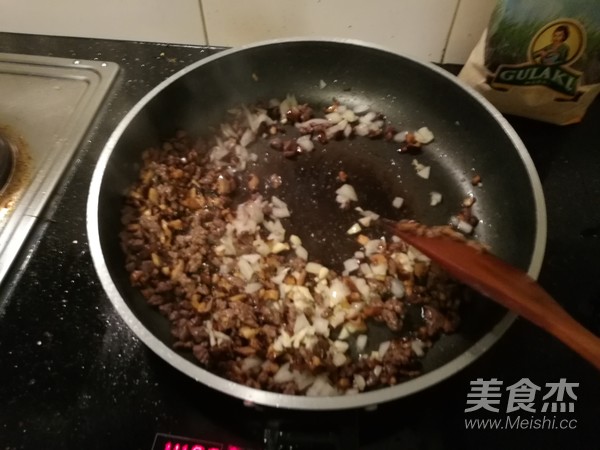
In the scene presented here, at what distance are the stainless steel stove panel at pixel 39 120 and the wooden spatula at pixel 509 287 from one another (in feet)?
2.49

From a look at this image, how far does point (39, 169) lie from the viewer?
1.09 metres

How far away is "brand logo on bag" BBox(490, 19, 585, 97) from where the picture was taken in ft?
3.18

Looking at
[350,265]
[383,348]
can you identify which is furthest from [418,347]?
[350,265]

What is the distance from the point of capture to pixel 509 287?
29.4 inches

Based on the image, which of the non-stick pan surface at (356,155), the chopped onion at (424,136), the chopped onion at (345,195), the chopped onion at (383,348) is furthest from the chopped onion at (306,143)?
the chopped onion at (383,348)

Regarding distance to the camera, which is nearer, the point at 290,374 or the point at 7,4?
the point at 290,374

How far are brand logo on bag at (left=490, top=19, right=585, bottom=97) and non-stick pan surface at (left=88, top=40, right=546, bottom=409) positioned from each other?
103mm

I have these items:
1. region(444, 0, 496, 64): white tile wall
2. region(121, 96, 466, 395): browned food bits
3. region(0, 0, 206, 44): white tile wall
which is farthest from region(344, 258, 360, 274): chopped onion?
region(0, 0, 206, 44): white tile wall

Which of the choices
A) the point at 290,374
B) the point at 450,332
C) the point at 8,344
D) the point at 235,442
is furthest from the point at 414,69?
the point at 8,344

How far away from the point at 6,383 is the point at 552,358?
3.10ft

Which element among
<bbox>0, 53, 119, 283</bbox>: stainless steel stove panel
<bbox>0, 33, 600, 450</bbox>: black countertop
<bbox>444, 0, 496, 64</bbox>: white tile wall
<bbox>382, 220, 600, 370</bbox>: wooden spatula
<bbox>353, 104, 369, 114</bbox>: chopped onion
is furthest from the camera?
<bbox>353, 104, 369, 114</bbox>: chopped onion

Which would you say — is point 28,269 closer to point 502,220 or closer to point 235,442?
point 235,442

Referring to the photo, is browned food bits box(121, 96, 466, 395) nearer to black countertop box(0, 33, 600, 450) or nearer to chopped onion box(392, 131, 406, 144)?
black countertop box(0, 33, 600, 450)

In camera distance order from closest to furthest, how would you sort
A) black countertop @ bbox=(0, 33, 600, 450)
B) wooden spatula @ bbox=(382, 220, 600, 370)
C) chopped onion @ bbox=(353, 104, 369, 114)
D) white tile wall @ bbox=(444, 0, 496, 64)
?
wooden spatula @ bbox=(382, 220, 600, 370)
black countertop @ bbox=(0, 33, 600, 450)
white tile wall @ bbox=(444, 0, 496, 64)
chopped onion @ bbox=(353, 104, 369, 114)
